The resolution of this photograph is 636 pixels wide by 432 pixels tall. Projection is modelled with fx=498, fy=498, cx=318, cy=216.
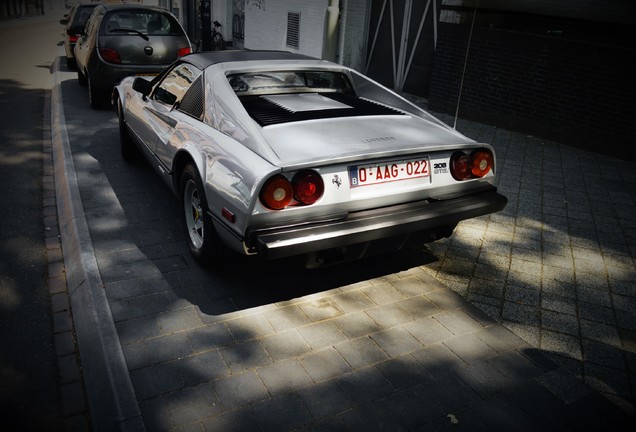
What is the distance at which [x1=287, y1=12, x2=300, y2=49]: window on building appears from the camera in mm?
14242

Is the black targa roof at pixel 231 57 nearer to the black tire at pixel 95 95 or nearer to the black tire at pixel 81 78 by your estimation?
the black tire at pixel 95 95

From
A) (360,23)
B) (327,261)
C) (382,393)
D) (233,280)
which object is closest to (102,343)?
(233,280)

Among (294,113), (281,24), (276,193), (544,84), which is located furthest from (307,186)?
(281,24)

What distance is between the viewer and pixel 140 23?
9258 millimetres

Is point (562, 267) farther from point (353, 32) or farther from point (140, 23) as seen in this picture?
point (353, 32)

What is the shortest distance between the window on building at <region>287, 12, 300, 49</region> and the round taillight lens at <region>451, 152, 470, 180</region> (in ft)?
38.4

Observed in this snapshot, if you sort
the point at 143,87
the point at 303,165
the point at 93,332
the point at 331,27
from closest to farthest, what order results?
the point at 303,165 < the point at 93,332 < the point at 143,87 < the point at 331,27

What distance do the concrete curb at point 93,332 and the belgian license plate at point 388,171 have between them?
1803 millimetres

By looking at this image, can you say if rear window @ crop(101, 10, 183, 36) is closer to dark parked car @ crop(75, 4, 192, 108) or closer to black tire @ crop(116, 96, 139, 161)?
dark parked car @ crop(75, 4, 192, 108)

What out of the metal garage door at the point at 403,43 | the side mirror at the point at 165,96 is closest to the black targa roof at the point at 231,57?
the side mirror at the point at 165,96

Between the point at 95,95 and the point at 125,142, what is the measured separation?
325cm

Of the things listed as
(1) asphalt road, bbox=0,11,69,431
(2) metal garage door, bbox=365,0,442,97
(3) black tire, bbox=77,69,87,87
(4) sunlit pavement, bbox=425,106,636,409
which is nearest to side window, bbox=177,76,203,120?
(1) asphalt road, bbox=0,11,69,431

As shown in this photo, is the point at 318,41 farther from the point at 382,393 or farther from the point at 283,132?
the point at 382,393

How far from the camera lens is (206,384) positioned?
2795 millimetres
